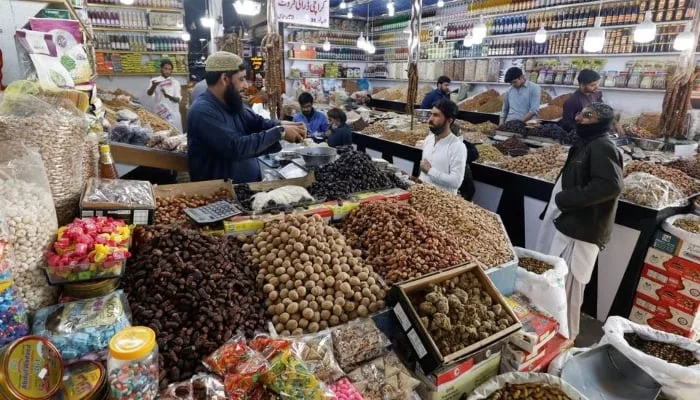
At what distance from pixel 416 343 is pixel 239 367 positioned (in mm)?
662

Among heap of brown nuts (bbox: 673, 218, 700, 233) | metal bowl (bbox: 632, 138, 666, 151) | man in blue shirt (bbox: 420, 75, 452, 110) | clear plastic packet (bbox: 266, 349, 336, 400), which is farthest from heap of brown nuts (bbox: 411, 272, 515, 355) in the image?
man in blue shirt (bbox: 420, 75, 452, 110)

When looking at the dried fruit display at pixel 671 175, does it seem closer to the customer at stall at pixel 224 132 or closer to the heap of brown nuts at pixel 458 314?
the heap of brown nuts at pixel 458 314

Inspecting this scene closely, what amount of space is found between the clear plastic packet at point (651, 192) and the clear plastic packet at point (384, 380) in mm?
2629

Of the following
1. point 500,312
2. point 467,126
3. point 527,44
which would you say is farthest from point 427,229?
point 527,44

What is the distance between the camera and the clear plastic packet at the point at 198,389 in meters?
1.23

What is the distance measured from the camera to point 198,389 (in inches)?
50.1

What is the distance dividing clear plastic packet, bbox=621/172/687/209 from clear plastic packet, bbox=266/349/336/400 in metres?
3.01

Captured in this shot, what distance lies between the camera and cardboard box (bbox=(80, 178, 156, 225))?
65.0 inches

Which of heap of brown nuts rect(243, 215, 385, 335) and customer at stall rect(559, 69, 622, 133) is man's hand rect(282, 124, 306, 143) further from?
customer at stall rect(559, 69, 622, 133)

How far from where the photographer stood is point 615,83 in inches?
245

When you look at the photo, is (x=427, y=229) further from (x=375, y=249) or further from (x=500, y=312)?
(x=500, y=312)

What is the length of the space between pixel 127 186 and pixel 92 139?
0.27 m

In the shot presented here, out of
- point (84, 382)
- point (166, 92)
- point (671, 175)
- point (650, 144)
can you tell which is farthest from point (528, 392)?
point (166, 92)

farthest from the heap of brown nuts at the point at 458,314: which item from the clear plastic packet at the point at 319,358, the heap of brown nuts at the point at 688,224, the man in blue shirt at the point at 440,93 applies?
the man in blue shirt at the point at 440,93
